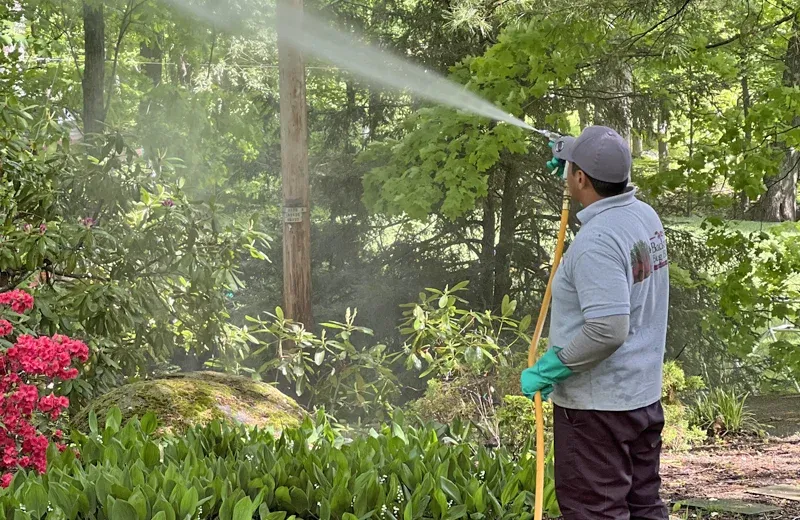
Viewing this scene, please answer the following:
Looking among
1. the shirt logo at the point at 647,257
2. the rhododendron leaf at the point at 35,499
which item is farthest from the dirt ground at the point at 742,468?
the rhododendron leaf at the point at 35,499

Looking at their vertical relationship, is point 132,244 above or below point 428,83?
below

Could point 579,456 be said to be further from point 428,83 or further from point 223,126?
point 223,126

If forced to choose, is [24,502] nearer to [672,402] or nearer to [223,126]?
[672,402]

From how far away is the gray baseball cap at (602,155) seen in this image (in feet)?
7.36

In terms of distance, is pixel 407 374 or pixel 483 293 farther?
pixel 483 293

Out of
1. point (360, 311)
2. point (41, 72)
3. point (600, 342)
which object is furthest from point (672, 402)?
point (41, 72)

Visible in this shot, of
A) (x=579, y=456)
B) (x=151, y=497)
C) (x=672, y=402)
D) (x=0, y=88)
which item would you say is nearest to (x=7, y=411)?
(x=151, y=497)

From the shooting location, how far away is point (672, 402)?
6250 millimetres

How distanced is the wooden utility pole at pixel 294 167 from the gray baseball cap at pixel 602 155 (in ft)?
15.1

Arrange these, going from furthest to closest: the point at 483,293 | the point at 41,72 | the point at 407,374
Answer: the point at 41,72, the point at 483,293, the point at 407,374

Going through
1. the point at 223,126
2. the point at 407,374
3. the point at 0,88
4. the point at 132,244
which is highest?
the point at 223,126

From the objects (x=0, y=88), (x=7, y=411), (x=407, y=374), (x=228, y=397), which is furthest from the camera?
(x=407, y=374)

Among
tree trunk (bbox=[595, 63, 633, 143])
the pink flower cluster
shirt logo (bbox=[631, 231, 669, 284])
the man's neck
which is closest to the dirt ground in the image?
shirt logo (bbox=[631, 231, 669, 284])

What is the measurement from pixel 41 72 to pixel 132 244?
19.0ft
